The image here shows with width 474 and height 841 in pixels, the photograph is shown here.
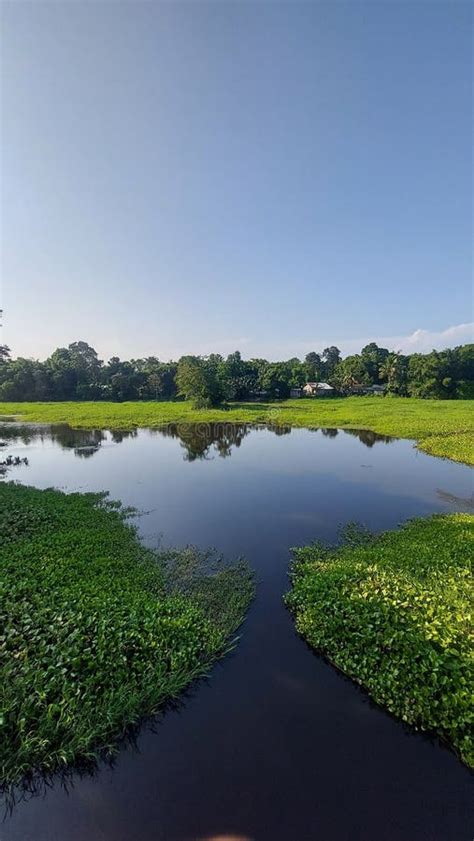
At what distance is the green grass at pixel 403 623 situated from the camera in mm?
4781

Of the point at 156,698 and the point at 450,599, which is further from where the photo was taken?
the point at 450,599

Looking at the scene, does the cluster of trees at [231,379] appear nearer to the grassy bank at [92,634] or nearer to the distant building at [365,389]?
the distant building at [365,389]

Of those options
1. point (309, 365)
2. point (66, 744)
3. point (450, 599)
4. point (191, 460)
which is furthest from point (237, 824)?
point (309, 365)

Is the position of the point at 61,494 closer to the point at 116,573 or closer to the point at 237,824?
the point at 116,573

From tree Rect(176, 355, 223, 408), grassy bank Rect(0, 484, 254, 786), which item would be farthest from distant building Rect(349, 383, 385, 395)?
grassy bank Rect(0, 484, 254, 786)

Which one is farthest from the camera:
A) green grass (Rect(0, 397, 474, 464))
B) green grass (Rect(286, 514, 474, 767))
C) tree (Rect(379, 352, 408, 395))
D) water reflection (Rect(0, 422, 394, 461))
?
tree (Rect(379, 352, 408, 395))

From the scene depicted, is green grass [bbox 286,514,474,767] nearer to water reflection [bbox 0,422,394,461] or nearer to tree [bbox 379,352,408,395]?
water reflection [bbox 0,422,394,461]

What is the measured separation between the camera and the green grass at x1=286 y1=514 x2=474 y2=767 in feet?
15.7

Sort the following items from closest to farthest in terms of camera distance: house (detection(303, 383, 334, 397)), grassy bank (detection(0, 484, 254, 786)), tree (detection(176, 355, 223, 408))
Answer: grassy bank (detection(0, 484, 254, 786)) → tree (detection(176, 355, 223, 408)) → house (detection(303, 383, 334, 397))

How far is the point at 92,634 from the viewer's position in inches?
226

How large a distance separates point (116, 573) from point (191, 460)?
12.5 meters

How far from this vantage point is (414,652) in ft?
17.1

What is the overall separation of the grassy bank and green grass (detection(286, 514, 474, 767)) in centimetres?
177

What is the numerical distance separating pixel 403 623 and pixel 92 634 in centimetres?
498
